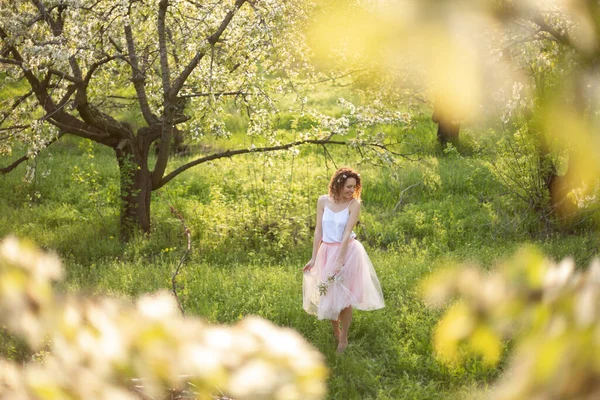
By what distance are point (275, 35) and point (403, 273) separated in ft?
12.8

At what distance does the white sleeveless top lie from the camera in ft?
21.6

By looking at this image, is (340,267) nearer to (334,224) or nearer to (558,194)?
(334,224)

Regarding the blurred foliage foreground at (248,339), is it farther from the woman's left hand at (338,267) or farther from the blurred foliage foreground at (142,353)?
the woman's left hand at (338,267)

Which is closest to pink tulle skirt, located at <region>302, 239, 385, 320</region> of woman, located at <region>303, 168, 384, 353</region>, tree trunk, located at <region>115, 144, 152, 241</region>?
woman, located at <region>303, 168, 384, 353</region>

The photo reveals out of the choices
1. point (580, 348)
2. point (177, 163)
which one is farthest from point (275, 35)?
point (580, 348)

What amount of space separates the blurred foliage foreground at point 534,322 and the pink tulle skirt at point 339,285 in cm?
520

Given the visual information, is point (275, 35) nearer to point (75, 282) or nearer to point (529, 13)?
point (75, 282)

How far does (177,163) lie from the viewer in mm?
16078

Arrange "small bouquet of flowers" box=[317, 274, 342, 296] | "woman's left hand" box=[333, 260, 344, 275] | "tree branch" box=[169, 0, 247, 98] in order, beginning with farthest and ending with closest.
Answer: "tree branch" box=[169, 0, 247, 98] < "woman's left hand" box=[333, 260, 344, 275] < "small bouquet of flowers" box=[317, 274, 342, 296]

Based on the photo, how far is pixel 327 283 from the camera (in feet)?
21.2

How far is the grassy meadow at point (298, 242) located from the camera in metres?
6.23

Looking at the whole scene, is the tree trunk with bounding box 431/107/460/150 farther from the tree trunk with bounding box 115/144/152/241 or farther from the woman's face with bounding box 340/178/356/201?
the woman's face with bounding box 340/178/356/201

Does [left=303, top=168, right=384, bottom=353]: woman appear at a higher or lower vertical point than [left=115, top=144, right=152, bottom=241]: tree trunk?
lower

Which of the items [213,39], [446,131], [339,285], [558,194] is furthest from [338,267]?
[446,131]
